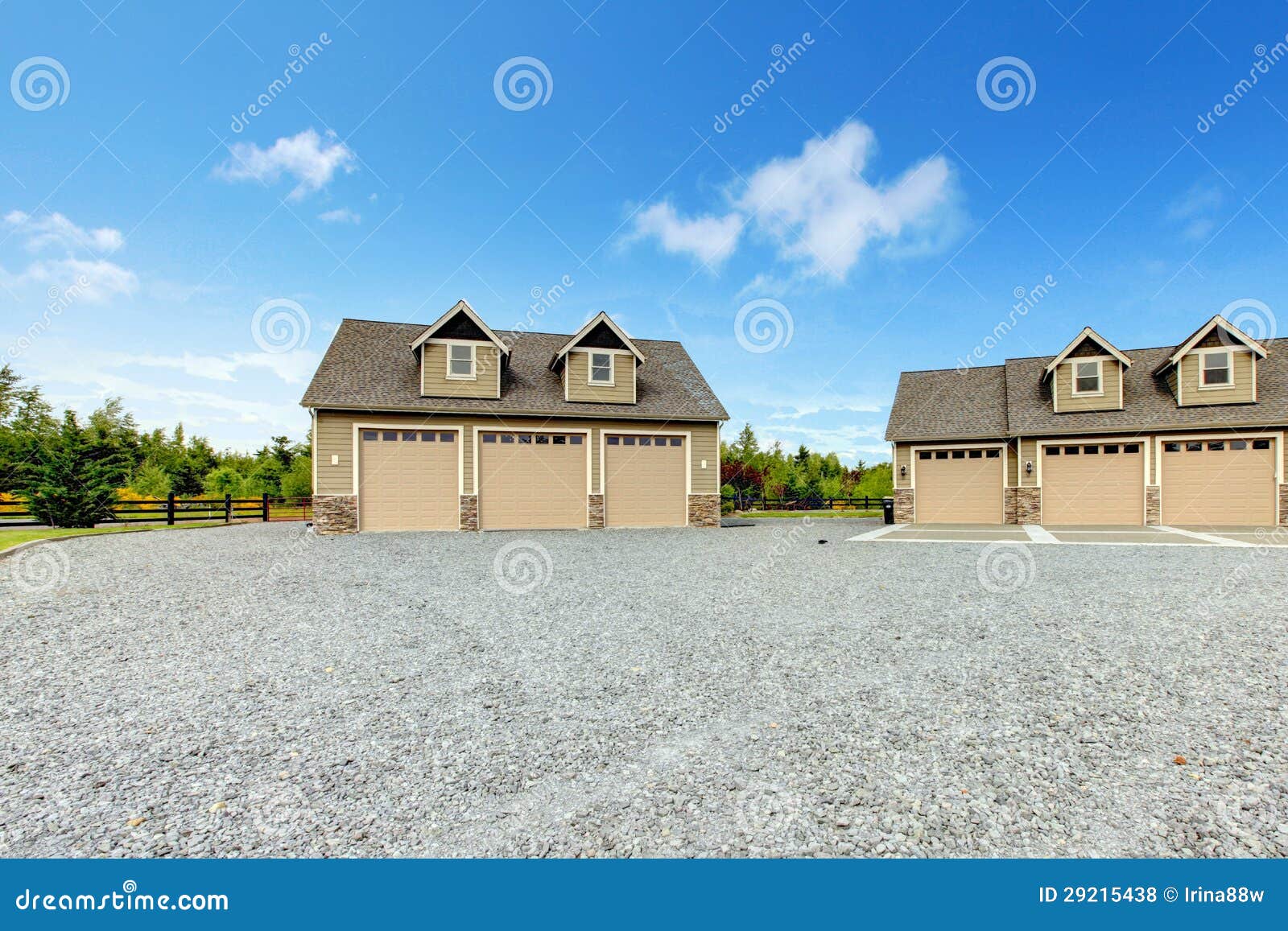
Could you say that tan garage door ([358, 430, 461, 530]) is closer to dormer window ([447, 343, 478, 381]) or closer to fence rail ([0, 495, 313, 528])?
dormer window ([447, 343, 478, 381])

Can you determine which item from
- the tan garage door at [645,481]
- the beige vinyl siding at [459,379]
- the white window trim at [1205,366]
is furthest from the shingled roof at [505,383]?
the white window trim at [1205,366]

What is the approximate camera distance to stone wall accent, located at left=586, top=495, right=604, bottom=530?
1630 centimetres

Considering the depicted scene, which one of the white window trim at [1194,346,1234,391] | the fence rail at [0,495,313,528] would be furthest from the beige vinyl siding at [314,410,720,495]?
the white window trim at [1194,346,1234,391]

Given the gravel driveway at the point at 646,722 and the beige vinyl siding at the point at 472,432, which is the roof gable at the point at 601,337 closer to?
the beige vinyl siding at the point at 472,432

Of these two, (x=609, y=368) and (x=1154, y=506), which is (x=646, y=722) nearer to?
(x=609, y=368)

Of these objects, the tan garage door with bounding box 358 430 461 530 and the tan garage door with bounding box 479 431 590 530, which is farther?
the tan garage door with bounding box 479 431 590 530

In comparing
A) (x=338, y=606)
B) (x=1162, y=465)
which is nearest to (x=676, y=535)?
(x=338, y=606)

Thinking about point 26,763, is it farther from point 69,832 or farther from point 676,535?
point 676,535

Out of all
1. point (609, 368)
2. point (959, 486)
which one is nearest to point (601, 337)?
point (609, 368)

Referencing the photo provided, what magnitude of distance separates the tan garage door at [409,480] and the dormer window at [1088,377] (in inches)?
750

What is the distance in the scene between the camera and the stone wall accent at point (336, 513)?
14461 mm

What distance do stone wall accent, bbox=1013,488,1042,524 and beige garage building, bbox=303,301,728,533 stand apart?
9522 mm

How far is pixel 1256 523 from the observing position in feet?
52.3

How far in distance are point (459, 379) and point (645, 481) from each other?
601 centimetres
